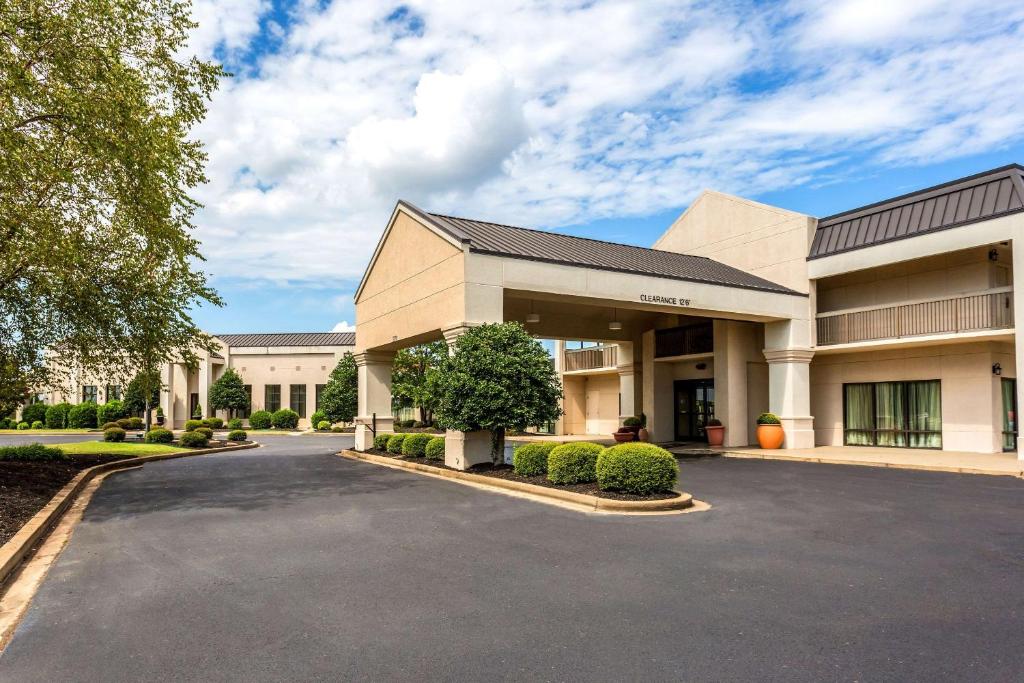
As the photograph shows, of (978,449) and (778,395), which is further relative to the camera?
(778,395)

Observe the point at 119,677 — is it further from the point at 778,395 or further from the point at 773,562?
the point at 778,395

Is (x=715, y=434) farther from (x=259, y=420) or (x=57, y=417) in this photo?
(x=57, y=417)

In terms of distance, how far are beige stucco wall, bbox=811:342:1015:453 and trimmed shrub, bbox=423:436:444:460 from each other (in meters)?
14.6

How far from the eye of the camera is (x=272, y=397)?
49.6 meters

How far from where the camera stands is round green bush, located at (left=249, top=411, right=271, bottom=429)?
46.3 metres

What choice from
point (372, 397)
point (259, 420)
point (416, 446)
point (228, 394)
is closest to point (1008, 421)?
point (416, 446)

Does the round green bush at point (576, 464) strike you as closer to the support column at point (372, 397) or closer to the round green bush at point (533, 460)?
the round green bush at point (533, 460)

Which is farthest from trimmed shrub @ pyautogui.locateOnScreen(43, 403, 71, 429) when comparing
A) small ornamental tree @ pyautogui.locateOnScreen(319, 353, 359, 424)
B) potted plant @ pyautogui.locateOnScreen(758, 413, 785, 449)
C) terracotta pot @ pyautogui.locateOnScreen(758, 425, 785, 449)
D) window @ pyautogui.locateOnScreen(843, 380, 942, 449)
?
window @ pyautogui.locateOnScreen(843, 380, 942, 449)

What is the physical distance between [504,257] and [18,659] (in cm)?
1261

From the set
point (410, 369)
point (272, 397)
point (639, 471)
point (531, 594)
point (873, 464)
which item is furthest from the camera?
point (272, 397)

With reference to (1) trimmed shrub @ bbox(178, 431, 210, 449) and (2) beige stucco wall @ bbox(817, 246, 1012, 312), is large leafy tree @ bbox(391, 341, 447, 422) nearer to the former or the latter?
(1) trimmed shrub @ bbox(178, 431, 210, 449)

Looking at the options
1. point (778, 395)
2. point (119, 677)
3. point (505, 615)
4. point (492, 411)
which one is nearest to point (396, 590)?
point (505, 615)

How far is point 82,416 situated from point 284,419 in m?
13.5

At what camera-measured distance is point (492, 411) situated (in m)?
14.6
